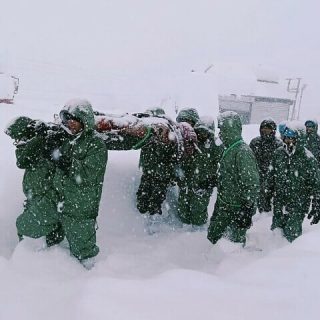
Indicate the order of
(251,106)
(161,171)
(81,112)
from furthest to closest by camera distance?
(251,106), (161,171), (81,112)

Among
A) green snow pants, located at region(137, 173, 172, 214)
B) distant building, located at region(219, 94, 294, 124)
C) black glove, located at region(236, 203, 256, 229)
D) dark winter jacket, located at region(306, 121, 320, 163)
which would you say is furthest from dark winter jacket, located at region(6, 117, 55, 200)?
distant building, located at region(219, 94, 294, 124)

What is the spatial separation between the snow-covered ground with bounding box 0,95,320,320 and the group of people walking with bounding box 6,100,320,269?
23 cm

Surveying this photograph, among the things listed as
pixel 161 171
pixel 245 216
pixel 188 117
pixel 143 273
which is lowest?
pixel 143 273

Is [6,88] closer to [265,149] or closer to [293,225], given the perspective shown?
[265,149]

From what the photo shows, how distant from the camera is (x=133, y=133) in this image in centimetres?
437

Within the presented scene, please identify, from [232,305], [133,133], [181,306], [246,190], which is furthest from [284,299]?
[133,133]

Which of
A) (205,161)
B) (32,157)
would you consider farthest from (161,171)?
(32,157)

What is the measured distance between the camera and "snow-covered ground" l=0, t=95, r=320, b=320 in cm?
252

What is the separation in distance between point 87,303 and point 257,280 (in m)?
1.27

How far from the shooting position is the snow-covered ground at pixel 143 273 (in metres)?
2.52

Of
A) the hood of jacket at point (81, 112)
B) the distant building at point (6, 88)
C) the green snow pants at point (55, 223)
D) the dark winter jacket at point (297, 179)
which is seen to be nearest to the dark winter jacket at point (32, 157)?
the green snow pants at point (55, 223)

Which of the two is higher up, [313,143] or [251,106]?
[313,143]

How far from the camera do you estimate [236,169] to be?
13.8 feet

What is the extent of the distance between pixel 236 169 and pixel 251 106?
1071 inches
